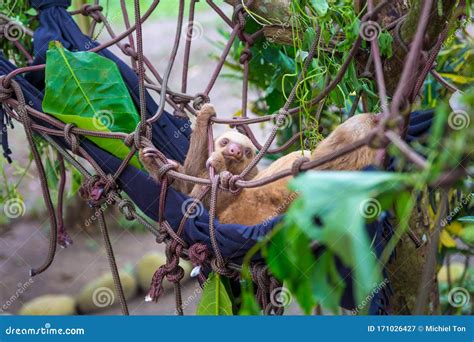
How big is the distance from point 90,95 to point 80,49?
0.23 m

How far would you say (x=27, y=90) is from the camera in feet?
5.81

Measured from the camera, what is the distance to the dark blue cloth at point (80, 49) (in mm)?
1925

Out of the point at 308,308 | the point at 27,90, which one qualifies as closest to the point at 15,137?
the point at 27,90

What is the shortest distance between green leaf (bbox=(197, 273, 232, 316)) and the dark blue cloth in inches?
19.8

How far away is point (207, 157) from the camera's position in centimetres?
193

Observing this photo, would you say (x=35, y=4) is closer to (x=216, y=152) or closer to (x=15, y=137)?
(x=216, y=152)

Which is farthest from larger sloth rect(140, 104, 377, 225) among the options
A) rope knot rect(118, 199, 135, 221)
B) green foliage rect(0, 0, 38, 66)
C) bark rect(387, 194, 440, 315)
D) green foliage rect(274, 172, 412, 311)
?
green foliage rect(274, 172, 412, 311)

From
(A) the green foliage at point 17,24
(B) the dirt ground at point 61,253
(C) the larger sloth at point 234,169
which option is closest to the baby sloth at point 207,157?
(C) the larger sloth at point 234,169

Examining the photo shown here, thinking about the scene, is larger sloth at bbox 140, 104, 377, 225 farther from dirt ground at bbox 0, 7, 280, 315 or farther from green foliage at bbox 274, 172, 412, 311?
dirt ground at bbox 0, 7, 280, 315

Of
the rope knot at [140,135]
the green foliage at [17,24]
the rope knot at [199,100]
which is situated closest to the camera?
the rope knot at [140,135]

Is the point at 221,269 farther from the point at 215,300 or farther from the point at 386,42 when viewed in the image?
the point at 386,42

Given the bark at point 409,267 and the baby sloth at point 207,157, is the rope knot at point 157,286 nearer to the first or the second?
the baby sloth at point 207,157

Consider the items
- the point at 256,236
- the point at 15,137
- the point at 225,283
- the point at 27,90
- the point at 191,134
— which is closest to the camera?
the point at 256,236

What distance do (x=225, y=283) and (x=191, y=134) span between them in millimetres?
549
